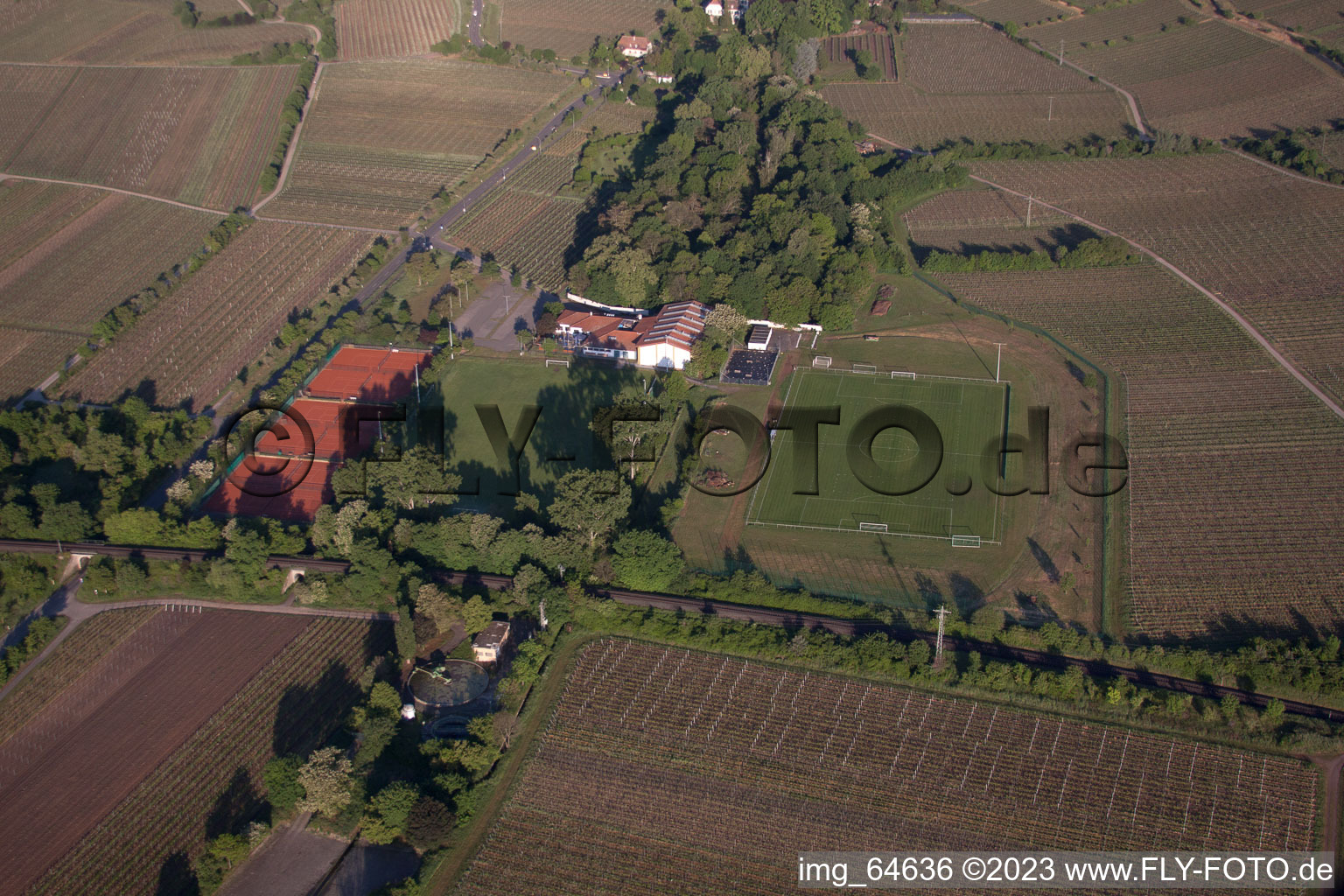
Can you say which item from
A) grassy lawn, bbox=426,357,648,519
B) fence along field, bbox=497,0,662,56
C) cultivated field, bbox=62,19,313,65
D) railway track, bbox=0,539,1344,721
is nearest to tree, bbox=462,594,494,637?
railway track, bbox=0,539,1344,721

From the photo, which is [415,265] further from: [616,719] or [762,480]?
[616,719]

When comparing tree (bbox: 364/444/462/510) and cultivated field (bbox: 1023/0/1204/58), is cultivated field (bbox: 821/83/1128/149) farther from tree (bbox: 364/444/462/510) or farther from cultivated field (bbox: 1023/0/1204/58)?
tree (bbox: 364/444/462/510)

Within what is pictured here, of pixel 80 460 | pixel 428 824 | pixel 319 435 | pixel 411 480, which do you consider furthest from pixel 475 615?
pixel 80 460

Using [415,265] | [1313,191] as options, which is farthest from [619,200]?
[1313,191]

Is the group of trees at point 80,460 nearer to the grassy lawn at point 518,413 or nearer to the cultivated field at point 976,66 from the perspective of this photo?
the grassy lawn at point 518,413

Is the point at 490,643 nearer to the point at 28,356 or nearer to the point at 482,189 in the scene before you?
the point at 28,356

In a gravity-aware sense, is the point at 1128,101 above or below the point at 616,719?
above
